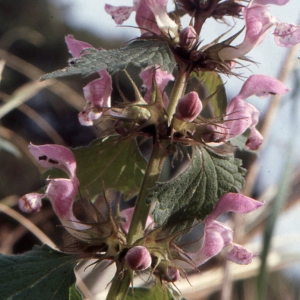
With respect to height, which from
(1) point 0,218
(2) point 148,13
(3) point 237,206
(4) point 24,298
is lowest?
(1) point 0,218

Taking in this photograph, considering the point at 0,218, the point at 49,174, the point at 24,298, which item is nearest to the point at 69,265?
the point at 24,298

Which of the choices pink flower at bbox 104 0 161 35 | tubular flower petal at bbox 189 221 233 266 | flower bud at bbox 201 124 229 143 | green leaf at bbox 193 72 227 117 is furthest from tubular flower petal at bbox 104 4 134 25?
tubular flower petal at bbox 189 221 233 266

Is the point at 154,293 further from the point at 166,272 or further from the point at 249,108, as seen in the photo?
the point at 249,108

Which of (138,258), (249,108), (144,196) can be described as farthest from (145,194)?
(249,108)

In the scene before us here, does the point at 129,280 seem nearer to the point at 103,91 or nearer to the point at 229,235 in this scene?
the point at 229,235

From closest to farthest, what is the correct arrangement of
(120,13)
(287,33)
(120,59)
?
(120,59) → (287,33) → (120,13)

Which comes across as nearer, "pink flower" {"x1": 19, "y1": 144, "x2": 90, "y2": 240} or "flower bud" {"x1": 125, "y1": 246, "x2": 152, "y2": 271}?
"flower bud" {"x1": 125, "y1": 246, "x2": 152, "y2": 271}

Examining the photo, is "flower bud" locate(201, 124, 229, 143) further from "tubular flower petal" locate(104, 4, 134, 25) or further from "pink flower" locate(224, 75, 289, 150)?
"tubular flower petal" locate(104, 4, 134, 25)
